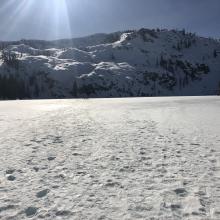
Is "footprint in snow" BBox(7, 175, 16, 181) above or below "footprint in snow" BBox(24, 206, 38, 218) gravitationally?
above

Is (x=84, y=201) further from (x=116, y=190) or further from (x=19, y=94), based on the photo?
(x=19, y=94)

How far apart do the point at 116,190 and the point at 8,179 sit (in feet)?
9.03

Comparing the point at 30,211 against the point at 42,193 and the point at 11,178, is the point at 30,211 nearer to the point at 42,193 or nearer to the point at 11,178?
the point at 42,193

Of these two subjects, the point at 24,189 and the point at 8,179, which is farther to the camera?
the point at 8,179

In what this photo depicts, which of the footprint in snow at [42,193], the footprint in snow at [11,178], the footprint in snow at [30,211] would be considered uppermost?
the footprint in snow at [11,178]

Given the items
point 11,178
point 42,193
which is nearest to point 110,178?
point 42,193

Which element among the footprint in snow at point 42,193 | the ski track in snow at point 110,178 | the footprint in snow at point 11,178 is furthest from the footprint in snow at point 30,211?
the footprint in snow at point 11,178

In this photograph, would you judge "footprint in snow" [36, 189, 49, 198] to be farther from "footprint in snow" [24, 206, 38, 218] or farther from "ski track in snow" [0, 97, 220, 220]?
"footprint in snow" [24, 206, 38, 218]

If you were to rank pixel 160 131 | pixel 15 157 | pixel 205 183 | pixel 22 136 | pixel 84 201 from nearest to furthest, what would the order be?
pixel 84 201 → pixel 205 183 → pixel 15 157 → pixel 22 136 → pixel 160 131

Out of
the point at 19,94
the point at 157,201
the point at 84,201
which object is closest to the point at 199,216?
the point at 157,201

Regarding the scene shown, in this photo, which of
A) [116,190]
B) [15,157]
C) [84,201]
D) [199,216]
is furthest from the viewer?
[15,157]

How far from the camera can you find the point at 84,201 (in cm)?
712

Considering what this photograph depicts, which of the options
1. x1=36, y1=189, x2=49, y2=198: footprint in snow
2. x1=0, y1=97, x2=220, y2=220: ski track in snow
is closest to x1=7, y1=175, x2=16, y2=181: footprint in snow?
x1=0, y1=97, x2=220, y2=220: ski track in snow

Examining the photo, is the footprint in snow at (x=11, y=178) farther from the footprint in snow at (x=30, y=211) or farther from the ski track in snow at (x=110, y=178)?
the footprint in snow at (x=30, y=211)
